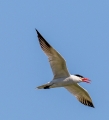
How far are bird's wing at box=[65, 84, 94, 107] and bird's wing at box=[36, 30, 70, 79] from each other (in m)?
1.33

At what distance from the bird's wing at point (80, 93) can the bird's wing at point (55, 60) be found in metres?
1.33

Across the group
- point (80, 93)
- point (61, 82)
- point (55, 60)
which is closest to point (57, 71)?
point (61, 82)

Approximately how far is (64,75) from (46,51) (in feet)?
4.10

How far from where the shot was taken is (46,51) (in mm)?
21250

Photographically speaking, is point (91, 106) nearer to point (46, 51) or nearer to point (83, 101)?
point (83, 101)

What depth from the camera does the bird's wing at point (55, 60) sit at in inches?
830

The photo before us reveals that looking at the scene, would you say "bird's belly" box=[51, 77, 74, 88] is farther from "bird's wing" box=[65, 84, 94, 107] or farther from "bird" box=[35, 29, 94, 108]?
"bird's wing" box=[65, 84, 94, 107]

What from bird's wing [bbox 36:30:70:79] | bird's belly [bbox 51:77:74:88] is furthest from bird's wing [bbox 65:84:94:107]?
bird's wing [bbox 36:30:70:79]

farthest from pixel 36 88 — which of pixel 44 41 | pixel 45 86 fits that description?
pixel 44 41

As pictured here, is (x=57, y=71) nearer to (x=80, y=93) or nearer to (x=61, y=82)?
(x=61, y=82)

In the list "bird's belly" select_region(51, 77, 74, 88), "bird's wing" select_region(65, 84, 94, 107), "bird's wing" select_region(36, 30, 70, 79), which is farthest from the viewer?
"bird's wing" select_region(65, 84, 94, 107)

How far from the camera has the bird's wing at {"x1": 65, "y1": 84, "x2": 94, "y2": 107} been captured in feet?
74.9

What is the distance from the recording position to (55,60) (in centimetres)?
2119

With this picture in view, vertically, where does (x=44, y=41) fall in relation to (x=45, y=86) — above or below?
above
